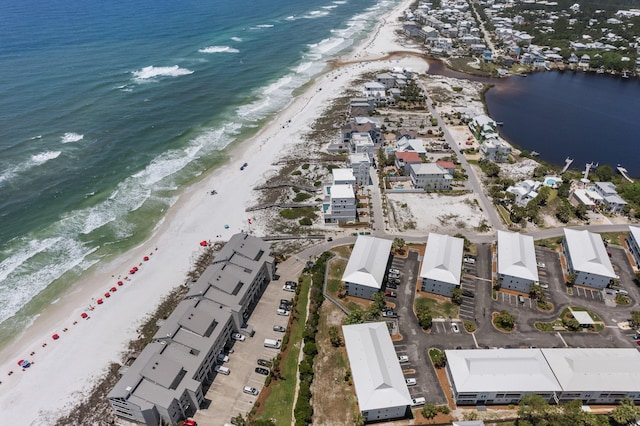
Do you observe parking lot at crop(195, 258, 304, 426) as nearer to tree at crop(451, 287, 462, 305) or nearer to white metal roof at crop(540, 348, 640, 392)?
tree at crop(451, 287, 462, 305)

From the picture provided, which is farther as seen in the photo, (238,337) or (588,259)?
(588,259)

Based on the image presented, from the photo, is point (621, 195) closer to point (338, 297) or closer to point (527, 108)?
point (527, 108)

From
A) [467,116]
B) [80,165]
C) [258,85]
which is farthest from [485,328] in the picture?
[258,85]

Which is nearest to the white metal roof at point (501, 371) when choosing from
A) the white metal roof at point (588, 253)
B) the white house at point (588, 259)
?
the white house at point (588, 259)

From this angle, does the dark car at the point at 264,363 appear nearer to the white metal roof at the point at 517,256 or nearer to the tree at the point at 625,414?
the white metal roof at the point at 517,256

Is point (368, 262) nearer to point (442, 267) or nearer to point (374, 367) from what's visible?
point (442, 267)

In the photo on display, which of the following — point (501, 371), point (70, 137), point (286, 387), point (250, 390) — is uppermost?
point (70, 137)

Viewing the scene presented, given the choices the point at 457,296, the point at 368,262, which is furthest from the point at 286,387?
the point at 457,296
